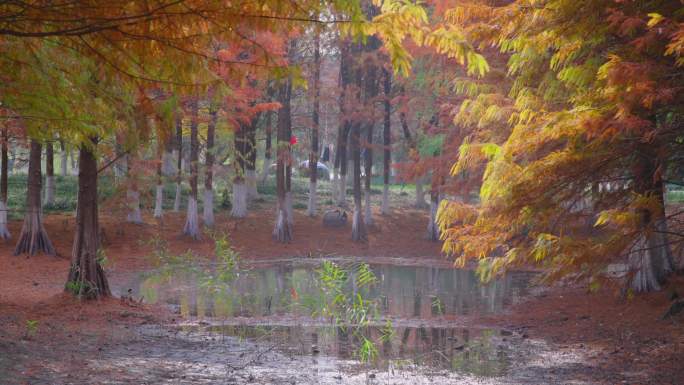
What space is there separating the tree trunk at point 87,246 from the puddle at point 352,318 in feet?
5.56

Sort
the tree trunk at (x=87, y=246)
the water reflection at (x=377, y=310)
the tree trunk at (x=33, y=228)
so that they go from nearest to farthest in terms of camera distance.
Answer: the water reflection at (x=377, y=310), the tree trunk at (x=87, y=246), the tree trunk at (x=33, y=228)

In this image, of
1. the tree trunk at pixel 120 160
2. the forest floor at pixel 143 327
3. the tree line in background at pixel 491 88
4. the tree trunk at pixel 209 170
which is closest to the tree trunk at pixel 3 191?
the forest floor at pixel 143 327

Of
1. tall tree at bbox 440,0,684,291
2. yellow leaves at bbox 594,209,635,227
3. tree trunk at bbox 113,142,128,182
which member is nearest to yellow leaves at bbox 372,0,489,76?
tall tree at bbox 440,0,684,291

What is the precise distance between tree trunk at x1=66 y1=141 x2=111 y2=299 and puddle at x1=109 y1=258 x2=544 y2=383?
1.69m

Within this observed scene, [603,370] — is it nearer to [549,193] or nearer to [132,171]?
[549,193]

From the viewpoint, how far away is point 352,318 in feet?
36.3

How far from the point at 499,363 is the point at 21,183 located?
29.7 metres

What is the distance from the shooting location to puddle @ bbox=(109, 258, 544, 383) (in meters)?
9.17

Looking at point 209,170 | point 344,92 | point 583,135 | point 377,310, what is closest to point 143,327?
point 377,310

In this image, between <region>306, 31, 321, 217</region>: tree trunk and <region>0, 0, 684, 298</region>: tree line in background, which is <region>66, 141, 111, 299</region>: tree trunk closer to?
<region>0, 0, 684, 298</region>: tree line in background

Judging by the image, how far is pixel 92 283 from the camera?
12922 millimetres

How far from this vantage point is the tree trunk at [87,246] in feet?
42.2

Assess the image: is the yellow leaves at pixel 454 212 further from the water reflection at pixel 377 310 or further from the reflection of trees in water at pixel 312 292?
the reflection of trees in water at pixel 312 292

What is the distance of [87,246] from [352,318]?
5469mm
